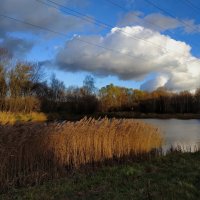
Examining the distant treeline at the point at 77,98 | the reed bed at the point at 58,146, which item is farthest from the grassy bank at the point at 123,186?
the distant treeline at the point at 77,98

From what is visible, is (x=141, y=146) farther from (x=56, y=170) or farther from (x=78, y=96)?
(x=78, y=96)

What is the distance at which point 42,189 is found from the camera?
7664mm

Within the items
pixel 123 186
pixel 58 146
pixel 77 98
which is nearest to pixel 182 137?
pixel 58 146

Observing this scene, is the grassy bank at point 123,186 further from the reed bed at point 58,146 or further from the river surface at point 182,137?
the river surface at point 182,137

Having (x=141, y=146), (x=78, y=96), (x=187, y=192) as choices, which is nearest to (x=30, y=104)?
(x=78, y=96)

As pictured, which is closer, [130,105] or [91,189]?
[91,189]

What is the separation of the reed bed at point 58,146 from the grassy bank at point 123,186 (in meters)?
0.62

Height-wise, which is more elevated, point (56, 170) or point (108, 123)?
point (108, 123)

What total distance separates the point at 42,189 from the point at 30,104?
147ft

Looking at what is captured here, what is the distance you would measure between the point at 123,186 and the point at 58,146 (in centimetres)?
312

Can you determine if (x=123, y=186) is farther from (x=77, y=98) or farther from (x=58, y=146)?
(x=77, y=98)

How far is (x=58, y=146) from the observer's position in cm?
1033

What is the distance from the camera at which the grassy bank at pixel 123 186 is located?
6856 mm

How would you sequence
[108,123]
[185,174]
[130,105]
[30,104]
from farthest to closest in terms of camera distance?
[130,105], [30,104], [108,123], [185,174]
